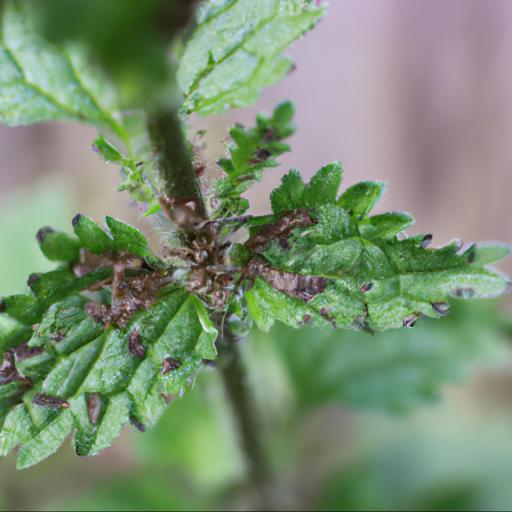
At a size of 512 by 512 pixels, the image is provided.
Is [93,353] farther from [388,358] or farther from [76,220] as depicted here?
[388,358]

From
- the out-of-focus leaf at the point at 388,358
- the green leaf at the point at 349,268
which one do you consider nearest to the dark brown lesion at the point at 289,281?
the green leaf at the point at 349,268

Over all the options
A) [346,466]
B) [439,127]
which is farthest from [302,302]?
[439,127]

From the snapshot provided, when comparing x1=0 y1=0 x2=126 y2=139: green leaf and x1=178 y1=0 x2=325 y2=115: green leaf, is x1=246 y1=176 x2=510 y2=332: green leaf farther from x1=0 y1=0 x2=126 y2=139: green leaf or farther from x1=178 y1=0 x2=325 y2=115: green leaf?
x1=0 y1=0 x2=126 y2=139: green leaf

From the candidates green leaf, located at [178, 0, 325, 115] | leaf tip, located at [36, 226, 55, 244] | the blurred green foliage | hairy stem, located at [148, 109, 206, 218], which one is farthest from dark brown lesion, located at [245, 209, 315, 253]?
the blurred green foliage

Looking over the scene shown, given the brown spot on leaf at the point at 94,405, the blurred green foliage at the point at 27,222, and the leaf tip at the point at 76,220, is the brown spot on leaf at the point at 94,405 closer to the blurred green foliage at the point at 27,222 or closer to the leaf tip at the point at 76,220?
the leaf tip at the point at 76,220

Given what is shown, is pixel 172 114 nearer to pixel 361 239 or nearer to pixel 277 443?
pixel 361 239

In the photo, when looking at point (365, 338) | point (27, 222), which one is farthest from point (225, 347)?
point (27, 222)
